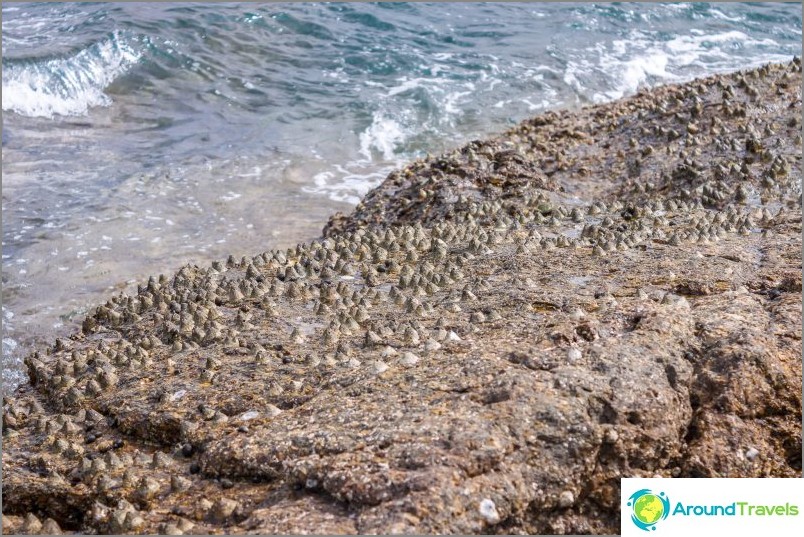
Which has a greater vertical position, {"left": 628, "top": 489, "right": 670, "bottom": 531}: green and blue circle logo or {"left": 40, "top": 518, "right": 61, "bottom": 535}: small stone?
{"left": 628, "top": 489, "right": 670, "bottom": 531}: green and blue circle logo

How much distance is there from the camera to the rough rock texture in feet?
10.8

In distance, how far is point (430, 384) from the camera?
3777 mm

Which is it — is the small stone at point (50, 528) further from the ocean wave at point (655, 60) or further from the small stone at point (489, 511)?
the ocean wave at point (655, 60)

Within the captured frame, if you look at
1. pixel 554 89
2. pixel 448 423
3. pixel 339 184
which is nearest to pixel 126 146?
pixel 339 184

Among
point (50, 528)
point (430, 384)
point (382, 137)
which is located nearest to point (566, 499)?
point (430, 384)

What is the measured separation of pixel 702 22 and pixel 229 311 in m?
21.9

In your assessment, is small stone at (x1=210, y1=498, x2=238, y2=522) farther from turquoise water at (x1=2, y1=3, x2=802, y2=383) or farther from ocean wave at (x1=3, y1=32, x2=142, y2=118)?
ocean wave at (x1=3, y1=32, x2=142, y2=118)

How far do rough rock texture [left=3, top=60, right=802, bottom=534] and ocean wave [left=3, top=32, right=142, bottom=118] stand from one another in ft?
34.5

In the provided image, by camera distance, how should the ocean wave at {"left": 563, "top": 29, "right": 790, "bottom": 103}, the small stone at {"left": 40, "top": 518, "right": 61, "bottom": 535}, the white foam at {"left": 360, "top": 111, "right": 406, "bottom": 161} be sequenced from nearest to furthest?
the small stone at {"left": 40, "top": 518, "right": 61, "bottom": 535} → the white foam at {"left": 360, "top": 111, "right": 406, "bottom": 161} → the ocean wave at {"left": 563, "top": 29, "right": 790, "bottom": 103}

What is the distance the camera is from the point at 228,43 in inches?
736

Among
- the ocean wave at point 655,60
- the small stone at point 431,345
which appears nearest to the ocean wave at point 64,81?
the ocean wave at point 655,60

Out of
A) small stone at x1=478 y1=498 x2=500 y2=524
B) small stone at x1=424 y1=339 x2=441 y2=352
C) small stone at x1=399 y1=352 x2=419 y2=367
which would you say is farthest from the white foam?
small stone at x1=478 y1=498 x2=500 y2=524

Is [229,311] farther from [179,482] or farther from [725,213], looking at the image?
[725,213]

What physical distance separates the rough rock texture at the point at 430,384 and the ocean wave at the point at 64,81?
34.5ft
